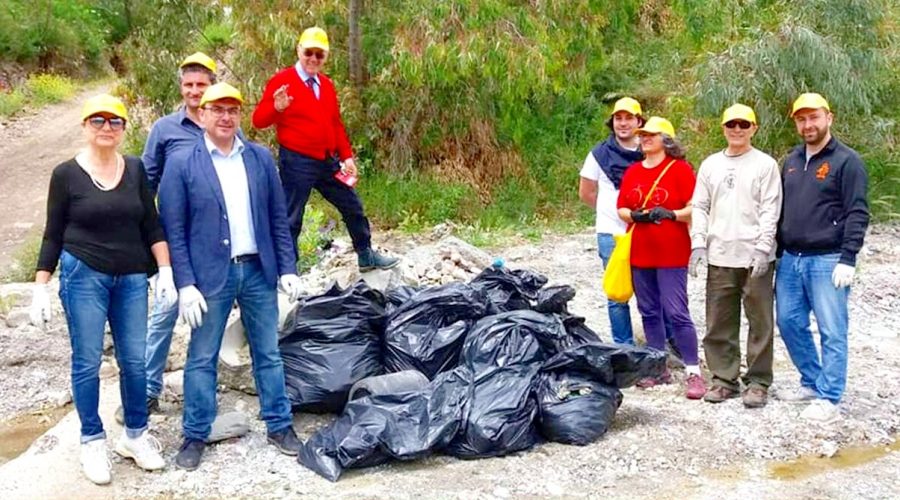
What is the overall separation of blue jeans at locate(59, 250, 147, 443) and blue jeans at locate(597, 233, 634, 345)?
2.59m

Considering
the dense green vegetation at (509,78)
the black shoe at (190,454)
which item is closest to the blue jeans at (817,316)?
the black shoe at (190,454)

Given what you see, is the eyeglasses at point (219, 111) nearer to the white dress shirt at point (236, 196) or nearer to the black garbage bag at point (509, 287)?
the white dress shirt at point (236, 196)

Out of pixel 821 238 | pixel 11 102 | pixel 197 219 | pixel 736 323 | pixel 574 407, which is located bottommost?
pixel 574 407

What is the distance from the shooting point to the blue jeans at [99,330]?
3.61 m

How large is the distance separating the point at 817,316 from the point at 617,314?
1.13 m

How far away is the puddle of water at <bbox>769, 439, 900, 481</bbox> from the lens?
155 inches

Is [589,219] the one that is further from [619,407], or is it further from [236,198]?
[236,198]

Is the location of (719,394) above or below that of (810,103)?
below

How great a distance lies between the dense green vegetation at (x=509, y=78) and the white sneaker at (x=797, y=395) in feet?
16.4

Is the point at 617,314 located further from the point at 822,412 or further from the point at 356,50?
the point at 356,50

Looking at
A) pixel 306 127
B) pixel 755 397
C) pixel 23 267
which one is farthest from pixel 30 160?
pixel 755 397

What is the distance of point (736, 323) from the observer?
4.63 m

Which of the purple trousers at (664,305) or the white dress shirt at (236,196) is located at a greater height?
the white dress shirt at (236,196)

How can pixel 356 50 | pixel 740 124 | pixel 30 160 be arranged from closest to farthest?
pixel 740 124
pixel 356 50
pixel 30 160
